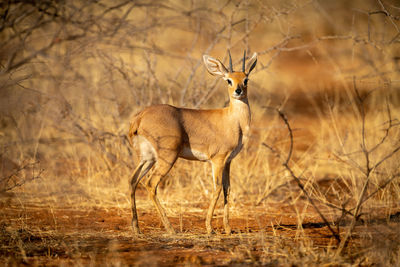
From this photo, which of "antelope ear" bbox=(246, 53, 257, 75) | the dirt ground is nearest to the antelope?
"antelope ear" bbox=(246, 53, 257, 75)

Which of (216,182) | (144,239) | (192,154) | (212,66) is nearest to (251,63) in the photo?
(212,66)

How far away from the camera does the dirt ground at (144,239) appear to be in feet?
14.5

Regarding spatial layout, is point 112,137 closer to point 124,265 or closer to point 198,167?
point 198,167

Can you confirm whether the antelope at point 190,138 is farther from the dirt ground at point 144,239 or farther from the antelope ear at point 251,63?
the dirt ground at point 144,239

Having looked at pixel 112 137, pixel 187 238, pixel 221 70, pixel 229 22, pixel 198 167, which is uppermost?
pixel 229 22

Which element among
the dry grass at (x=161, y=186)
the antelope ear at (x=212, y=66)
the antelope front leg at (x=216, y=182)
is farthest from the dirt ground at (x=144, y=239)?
the antelope ear at (x=212, y=66)

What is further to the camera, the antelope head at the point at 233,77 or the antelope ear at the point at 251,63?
the antelope ear at the point at 251,63

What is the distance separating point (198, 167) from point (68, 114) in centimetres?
243

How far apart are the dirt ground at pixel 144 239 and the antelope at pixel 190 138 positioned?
0.41 meters

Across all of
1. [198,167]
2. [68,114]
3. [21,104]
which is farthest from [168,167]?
[68,114]

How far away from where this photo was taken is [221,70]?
647 cm

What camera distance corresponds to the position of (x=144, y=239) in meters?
5.33

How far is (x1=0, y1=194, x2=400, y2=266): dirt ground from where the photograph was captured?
4.42 metres

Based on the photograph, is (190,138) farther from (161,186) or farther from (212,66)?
(161,186)
